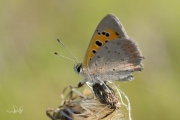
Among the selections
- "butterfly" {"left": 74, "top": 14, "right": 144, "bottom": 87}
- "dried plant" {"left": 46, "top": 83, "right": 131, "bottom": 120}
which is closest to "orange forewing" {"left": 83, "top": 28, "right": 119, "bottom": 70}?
"butterfly" {"left": 74, "top": 14, "right": 144, "bottom": 87}

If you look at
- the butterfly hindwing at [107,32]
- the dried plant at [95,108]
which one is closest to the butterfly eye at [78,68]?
the butterfly hindwing at [107,32]

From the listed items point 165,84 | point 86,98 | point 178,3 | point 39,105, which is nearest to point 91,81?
point 86,98

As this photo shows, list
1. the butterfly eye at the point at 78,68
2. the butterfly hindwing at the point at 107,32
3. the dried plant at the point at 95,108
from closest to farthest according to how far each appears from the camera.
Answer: the dried plant at the point at 95,108
the butterfly hindwing at the point at 107,32
the butterfly eye at the point at 78,68

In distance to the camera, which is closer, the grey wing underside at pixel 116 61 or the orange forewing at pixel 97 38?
the orange forewing at pixel 97 38

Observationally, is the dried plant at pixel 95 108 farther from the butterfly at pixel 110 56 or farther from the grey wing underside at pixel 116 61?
the grey wing underside at pixel 116 61

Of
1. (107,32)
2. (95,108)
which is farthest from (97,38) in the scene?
(95,108)

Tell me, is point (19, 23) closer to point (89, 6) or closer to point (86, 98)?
point (89, 6)

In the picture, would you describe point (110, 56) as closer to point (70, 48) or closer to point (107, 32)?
point (107, 32)
